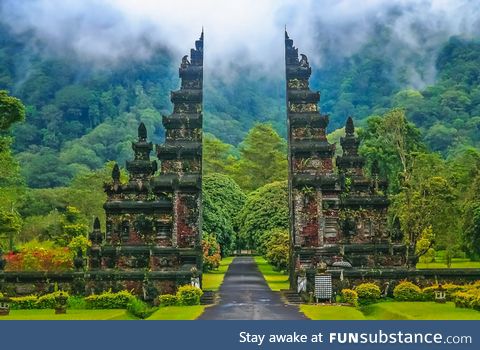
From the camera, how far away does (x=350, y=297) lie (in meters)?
29.8

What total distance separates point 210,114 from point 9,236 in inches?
4200

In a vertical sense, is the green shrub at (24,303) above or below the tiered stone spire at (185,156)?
below

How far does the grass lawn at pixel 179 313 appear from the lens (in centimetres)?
2381

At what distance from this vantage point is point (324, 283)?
99.7 feet

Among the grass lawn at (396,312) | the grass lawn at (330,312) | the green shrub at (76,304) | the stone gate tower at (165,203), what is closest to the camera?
the grass lawn at (396,312)

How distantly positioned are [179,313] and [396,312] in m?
8.11

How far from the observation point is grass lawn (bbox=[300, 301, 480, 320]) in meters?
21.9

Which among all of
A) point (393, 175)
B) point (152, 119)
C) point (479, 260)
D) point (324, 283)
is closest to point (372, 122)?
point (393, 175)

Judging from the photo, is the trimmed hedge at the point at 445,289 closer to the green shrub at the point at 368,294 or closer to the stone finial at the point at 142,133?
the green shrub at the point at 368,294

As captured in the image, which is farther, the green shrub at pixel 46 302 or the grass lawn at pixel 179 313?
the green shrub at pixel 46 302

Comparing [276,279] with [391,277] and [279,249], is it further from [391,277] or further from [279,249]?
[391,277]

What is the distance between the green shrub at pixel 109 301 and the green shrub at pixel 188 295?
7.58ft

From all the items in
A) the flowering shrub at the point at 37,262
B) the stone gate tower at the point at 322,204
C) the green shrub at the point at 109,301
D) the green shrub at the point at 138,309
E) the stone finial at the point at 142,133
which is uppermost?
the stone finial at the point at 142,133

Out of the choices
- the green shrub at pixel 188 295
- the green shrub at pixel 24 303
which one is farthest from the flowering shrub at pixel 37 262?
the green shrub at pixel 188 295
